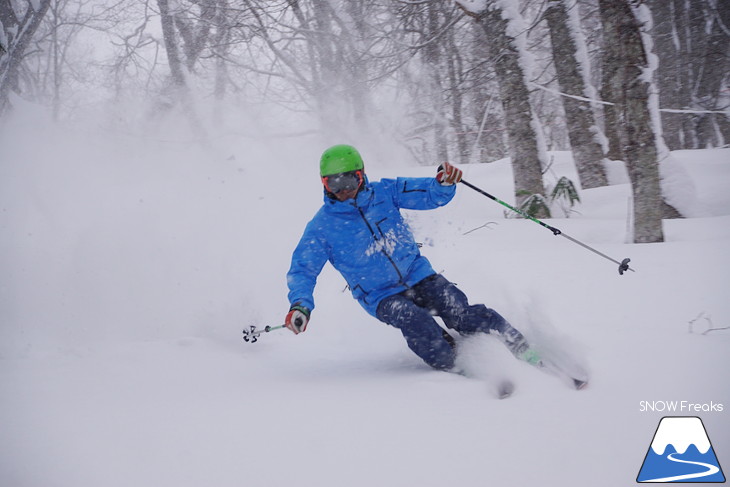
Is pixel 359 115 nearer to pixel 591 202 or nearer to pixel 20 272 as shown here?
pixel 591 202

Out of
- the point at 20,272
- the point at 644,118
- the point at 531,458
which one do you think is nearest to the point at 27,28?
the point at 20,272

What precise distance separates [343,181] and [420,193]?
0.60 m

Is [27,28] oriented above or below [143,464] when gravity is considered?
above

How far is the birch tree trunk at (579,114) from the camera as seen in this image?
27.6 feet

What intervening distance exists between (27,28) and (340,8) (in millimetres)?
8470

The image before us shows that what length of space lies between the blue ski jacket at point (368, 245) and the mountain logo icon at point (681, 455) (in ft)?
5.77

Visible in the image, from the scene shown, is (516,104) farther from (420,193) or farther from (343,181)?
(343,181)

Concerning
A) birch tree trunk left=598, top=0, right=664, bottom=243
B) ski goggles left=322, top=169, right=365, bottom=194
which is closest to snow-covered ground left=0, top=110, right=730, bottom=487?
birch tree trunk left=598, top=0, right=664, bottom=243

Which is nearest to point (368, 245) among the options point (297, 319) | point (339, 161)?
point (339, 161)

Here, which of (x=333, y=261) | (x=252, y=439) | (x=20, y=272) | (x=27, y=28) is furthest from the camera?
(x=27, y=28)

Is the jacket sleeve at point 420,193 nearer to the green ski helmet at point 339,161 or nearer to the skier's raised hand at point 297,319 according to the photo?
the green ski helmet at point 339,161

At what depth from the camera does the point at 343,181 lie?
133 inches

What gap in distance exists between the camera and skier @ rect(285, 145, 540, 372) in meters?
3.30

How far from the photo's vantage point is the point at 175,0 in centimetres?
1513
